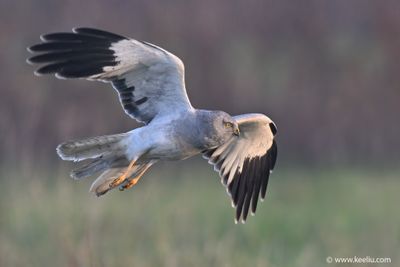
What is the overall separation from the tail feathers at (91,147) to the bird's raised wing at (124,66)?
0.46 m

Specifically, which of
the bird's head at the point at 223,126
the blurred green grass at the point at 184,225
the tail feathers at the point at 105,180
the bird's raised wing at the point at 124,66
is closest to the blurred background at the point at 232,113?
the blurred green grass at the point at 184,225

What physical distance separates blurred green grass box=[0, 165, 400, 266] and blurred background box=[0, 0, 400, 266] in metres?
0.03

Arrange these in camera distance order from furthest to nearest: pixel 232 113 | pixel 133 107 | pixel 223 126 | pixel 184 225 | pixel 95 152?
pixel 232 113 → pixel 184 225 → pixel 133 107 → pixel 95 152 → pixel 223 126

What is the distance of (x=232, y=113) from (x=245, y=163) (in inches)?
313

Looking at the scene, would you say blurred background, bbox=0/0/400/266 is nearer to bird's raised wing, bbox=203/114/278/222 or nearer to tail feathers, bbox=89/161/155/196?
tail feathers, bbox=89/161/155/196

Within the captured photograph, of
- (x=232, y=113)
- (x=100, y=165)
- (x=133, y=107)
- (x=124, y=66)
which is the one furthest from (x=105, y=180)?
(x=232, y=113)

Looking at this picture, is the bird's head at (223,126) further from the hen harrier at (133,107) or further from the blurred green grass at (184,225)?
the blurred green grass at (184,225)

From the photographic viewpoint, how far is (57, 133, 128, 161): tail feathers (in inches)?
388

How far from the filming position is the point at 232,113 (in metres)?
19.3

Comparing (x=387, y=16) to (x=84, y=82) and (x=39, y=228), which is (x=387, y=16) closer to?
(x=84, y=82)

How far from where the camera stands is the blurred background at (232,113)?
11156mm

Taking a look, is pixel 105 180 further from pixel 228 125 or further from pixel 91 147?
pixel 228 125

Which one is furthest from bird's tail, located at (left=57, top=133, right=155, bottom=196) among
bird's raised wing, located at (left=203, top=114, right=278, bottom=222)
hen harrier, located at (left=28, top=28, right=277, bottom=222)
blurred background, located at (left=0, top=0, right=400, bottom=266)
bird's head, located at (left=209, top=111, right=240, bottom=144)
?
bird's raised wing, located at (left=203, top=114, right=278, bottom=222)

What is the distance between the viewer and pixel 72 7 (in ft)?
72.4
